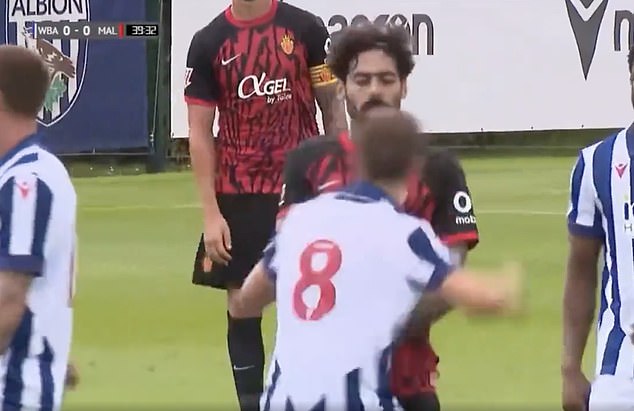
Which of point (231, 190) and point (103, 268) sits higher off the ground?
point (231, 190)

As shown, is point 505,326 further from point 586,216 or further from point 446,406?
point 586,216

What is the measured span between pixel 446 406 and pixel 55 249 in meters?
3.56

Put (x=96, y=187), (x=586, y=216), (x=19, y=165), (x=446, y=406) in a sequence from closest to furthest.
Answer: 1. (x=19, y=165)
2. (x=586, y=216)
3. (x=446, y=406)
4. (x=96, y=187)

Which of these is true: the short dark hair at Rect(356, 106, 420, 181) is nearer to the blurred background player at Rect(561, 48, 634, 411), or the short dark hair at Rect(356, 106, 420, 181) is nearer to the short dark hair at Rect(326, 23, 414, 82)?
the blurred background player at Rect(561, 48, 634, 411)

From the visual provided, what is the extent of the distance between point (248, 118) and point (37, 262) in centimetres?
250

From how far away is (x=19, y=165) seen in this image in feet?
14.8

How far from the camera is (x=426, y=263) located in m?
3.87

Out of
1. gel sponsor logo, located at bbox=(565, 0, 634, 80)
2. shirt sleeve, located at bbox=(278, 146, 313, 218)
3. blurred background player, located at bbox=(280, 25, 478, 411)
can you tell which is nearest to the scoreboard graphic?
gel sponsor logo, located at bbox=(565, 0, 634, 80)

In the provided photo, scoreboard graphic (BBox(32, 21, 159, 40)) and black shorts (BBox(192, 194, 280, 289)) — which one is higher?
scoreboard graphic (BBox(32, 21, 159, 40))

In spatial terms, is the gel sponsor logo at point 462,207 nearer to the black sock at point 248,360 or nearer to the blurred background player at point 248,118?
the blurred background player at point 248,118

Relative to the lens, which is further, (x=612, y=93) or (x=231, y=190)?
(x=612, y=93)

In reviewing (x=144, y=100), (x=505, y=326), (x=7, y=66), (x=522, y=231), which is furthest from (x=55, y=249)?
(x=144, y=100)

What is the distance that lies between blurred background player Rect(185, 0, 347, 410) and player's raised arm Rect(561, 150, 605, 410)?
2029 mm

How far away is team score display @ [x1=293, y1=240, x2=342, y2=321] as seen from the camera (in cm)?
382
